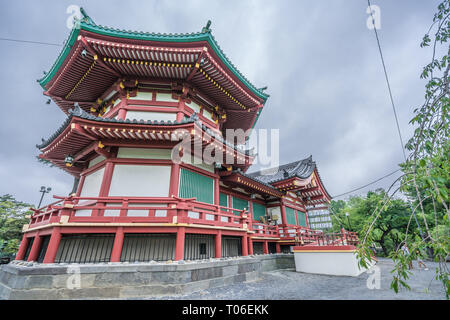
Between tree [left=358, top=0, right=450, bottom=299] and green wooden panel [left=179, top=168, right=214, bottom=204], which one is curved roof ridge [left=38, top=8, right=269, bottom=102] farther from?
tree [left=358, top=0, right=450, bottom=299]

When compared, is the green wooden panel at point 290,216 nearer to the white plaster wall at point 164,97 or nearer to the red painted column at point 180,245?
the red painted column at point 180,245

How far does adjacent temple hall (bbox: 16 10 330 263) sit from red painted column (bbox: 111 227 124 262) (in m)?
0.03

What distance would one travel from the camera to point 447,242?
1968 mm

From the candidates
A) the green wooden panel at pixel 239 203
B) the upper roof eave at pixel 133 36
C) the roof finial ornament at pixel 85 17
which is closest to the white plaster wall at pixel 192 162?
the green wooden panel at pixel 239 203

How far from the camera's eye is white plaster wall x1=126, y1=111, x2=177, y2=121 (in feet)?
28.6

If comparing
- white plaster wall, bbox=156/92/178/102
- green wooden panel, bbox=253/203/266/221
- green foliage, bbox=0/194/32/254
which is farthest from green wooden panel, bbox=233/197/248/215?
green foliage, bbox=0/194/32/254

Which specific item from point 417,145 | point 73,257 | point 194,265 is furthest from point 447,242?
point 73,257

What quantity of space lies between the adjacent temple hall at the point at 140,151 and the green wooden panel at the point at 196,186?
42mm

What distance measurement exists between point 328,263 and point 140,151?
29.6 ft

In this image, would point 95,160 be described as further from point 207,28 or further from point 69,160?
point 207,28

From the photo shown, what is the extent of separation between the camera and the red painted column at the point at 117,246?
568 cm

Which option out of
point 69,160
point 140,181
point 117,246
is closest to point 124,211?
point 117,246

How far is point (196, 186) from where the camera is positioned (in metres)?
8.26
